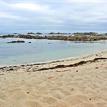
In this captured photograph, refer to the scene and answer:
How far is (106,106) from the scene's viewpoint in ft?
21.3

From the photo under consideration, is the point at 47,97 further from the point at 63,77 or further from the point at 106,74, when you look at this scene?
the point at 106,74

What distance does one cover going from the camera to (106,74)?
372 inches

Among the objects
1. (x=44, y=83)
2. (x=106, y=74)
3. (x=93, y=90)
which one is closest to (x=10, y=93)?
(x=44, y=83)

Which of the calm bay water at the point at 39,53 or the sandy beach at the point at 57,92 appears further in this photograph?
the calm bay water at the point at 39,53

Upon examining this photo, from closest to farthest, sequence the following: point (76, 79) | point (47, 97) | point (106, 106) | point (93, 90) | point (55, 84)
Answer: point (106, 106) < point (47, 97) < point (93, 90) < point (55, 84) < point (76, 79)

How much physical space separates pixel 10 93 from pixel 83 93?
1.79 meters

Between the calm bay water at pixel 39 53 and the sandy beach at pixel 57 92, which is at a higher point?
the sandy beach at pixel 57 92

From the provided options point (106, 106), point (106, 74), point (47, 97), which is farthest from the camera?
point (106, 74)

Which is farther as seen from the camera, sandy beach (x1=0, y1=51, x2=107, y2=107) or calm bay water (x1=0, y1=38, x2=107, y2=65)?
calm bay water (x1=0, y1=38, x2=107, y2=65)

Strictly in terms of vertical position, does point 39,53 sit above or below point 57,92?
below

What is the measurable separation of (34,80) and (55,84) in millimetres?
1038

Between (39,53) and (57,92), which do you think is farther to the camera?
(39,53)

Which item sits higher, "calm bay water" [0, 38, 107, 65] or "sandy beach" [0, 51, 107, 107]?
"sandy beach" [0, 51, 107, 107]

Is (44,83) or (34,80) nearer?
(44,83)
